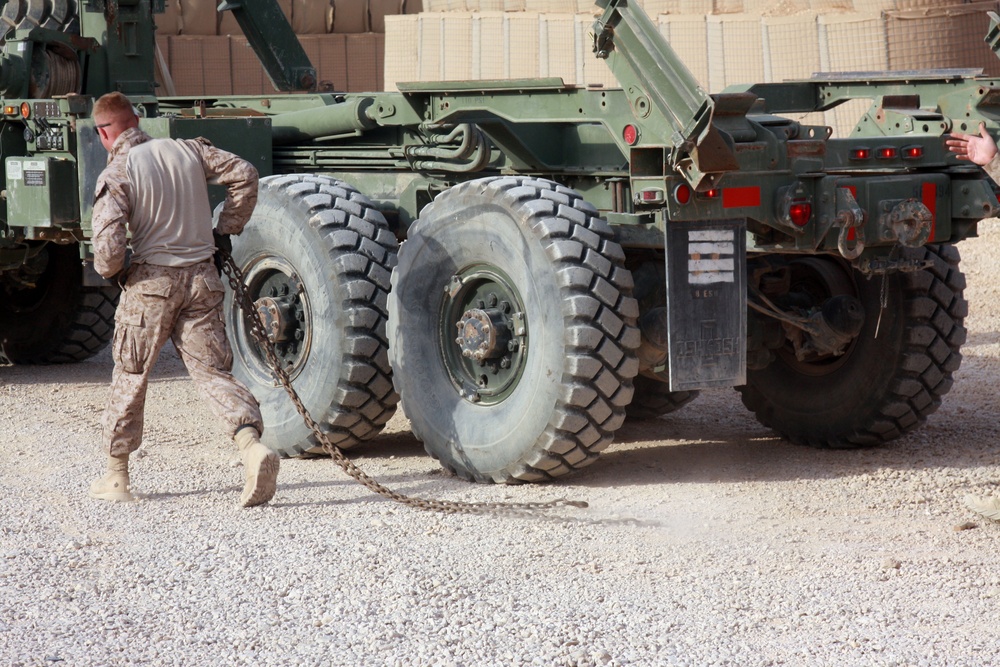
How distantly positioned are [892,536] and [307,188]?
10.9 ft

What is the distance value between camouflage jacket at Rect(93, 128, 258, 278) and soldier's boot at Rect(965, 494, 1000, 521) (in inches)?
132

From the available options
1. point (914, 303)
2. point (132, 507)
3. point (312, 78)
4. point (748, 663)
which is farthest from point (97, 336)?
point (748, 663)

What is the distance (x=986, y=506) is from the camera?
5.56 meters

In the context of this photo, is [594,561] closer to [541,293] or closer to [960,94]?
[541,293]

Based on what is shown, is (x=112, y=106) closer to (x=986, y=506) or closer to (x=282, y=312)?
(x=282, y=312)

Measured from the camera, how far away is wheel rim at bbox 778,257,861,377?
6922 mm

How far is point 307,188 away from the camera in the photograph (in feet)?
22.9

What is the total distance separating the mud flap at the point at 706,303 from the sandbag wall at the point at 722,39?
5698 mm

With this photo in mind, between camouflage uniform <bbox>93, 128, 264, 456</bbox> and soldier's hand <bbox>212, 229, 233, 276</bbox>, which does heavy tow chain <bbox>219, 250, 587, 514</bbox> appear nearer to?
soldier's hand <bbox>212, 229, 233, 276</bbox>

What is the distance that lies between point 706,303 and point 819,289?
52.3 inches

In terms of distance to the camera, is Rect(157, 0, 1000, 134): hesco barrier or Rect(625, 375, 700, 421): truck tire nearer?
Rect(625, 375, 700, 421): truck tire

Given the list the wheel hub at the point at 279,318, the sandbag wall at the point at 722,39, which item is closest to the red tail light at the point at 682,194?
the wheel hub at the point at 279,318

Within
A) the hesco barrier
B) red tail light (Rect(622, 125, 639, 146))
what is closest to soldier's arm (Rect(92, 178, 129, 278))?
red tail light (Rect(622, 125, 639, 146))

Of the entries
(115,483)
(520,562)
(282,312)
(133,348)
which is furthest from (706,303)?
(115,483)
